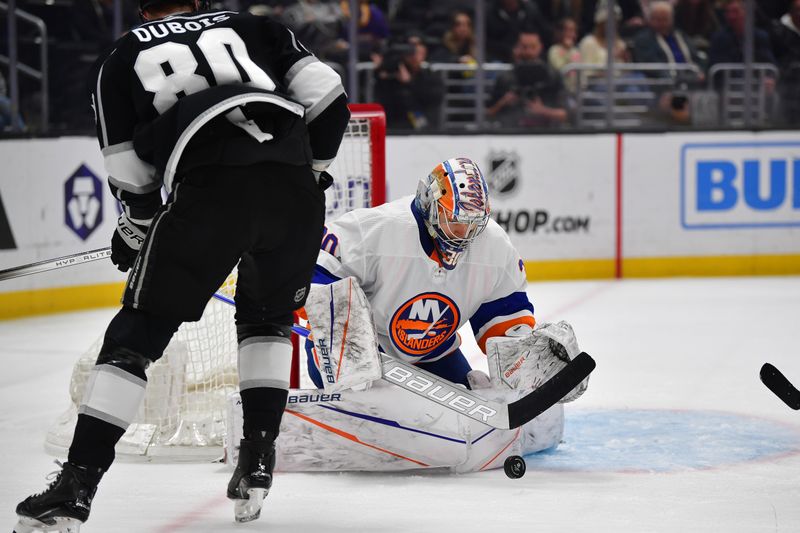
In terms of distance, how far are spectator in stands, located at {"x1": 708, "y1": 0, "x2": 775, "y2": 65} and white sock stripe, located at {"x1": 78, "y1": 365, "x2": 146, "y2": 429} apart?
234 inches

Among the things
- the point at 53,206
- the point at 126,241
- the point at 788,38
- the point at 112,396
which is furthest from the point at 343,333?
the point at 788,38

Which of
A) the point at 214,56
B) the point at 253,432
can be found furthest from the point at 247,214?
the point at 253,432

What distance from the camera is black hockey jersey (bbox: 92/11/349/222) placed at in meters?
2.23

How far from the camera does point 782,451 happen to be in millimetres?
3193

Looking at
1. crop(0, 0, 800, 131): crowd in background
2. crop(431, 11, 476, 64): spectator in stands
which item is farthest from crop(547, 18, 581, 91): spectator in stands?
crop(431, 11, 476, 64): spectator in stands

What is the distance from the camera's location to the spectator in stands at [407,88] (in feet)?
23.4

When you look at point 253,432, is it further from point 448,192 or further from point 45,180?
point 45,180

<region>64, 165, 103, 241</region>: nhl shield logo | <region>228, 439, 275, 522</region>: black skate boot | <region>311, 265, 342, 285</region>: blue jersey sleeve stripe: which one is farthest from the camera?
<region>64, 165, 103, 241</region>: nhl shield logo

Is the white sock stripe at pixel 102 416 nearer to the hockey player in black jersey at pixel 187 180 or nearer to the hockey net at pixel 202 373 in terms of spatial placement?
the hockey player in black jersey at pixel 187 180

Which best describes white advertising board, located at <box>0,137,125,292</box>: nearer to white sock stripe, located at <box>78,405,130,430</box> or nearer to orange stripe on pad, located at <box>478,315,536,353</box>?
orange stripe on pad, located at <box>478,315,536,353</box>

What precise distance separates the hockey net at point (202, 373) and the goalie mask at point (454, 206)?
18.8 inches

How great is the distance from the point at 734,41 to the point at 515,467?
534 cm

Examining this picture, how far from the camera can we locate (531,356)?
301 cm

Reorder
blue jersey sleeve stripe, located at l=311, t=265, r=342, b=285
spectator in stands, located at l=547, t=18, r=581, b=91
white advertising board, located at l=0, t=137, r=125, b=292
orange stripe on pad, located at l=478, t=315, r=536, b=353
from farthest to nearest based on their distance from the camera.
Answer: spectator in stands, located at l=547, t=18, r=581, b=91
white advertising board, located at l=0, t=137, r=125, b=292
orange stripe on pad, located at l=478, t=315, r=536, b=353
blue jersey sleeve stripe, located at l=311, t=265, r=342, b=285
